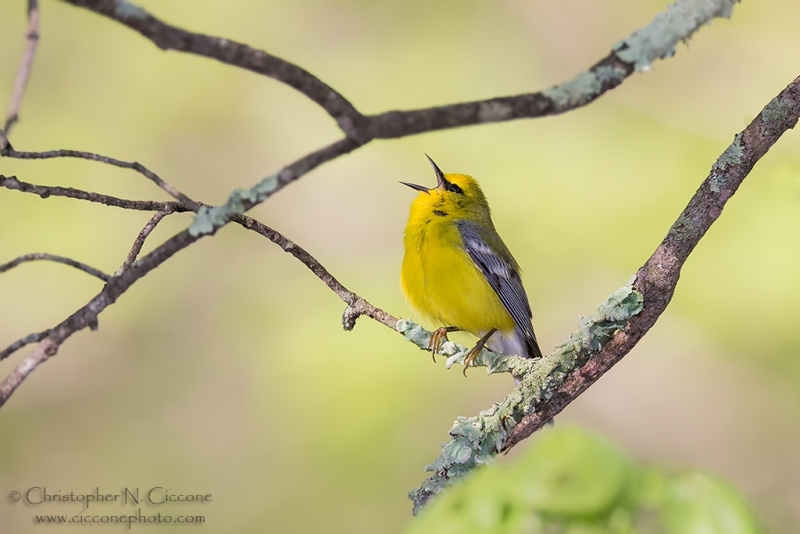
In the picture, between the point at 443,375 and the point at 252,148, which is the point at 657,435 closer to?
the point at 443,375

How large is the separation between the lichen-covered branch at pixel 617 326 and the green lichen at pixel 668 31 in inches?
19.4

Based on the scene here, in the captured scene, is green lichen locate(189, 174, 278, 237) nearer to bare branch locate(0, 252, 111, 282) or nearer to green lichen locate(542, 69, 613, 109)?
bare branch locate(0, 252, 111, 282)

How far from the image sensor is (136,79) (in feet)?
21.2

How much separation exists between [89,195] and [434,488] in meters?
1.13

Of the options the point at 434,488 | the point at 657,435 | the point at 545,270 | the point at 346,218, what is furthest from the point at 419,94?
the point at 434,488

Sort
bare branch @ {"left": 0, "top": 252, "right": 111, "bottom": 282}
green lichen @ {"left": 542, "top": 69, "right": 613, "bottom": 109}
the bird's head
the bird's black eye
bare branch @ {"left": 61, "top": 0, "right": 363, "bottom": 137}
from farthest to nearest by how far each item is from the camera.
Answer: the bird's black eye < the bird's head < bare branch @ {"left": 0, "top": 252, "right": 111, "bottom": 282} < green lichen @ {"left": 542, "top": 69, "right": 613, "bottom": 109} < bare branch @ {"left": 61, "top": 0, "right": 363, "bottom": 137}

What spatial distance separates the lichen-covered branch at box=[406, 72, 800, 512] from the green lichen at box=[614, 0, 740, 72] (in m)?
0.49

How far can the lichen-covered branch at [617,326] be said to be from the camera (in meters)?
1.90

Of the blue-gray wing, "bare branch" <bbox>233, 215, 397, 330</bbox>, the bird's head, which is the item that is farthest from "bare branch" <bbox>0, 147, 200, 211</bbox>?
the bird's head

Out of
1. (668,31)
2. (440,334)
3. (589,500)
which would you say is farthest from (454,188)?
(589,500)

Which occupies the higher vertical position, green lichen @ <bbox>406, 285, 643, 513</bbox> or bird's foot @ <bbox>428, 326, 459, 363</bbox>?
bird's foot @ <bbox>428, 326, 459, 363</bbox>

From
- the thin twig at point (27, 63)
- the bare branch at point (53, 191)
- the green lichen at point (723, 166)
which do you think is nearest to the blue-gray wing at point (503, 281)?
the green lichen at point (723, 166)

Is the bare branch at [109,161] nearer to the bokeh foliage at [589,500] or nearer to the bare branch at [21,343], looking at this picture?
the bare branch at [21,343]

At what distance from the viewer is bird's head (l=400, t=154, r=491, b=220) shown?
459 cm
